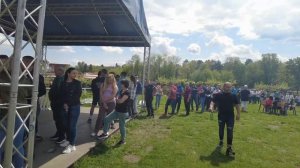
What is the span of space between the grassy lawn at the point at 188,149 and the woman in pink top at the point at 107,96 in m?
0.79

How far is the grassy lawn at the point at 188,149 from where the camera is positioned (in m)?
8.13

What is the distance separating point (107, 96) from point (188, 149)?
267 cm

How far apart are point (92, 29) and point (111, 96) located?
21.6 feet

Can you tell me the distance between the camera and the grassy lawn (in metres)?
8.13

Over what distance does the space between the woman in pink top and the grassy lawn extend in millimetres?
787

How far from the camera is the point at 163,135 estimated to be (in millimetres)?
11414

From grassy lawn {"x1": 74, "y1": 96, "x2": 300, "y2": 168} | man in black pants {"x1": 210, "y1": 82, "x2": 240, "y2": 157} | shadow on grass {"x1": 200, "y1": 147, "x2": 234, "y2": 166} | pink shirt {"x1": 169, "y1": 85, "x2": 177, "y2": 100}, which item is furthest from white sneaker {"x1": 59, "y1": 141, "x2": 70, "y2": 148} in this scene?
pink shirt {"x1": 169, "y1": 85, "x2": 177, "y2": 100}

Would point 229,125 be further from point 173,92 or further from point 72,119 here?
point 173,92

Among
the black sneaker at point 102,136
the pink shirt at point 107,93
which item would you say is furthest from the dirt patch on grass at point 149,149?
the pink shirt at point 107,93

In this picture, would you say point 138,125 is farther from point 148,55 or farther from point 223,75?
point 223,75

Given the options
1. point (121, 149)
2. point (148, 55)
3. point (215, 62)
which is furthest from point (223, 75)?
point (121, 149)

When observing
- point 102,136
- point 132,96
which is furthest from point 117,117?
point 132,96

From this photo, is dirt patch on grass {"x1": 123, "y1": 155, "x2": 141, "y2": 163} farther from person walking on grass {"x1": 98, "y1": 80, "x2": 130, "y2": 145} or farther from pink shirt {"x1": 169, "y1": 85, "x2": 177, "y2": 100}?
pink shirt {"x1": 169, "y1": 85, "x2": 177, "y2": 100}

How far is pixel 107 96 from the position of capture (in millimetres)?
9438
